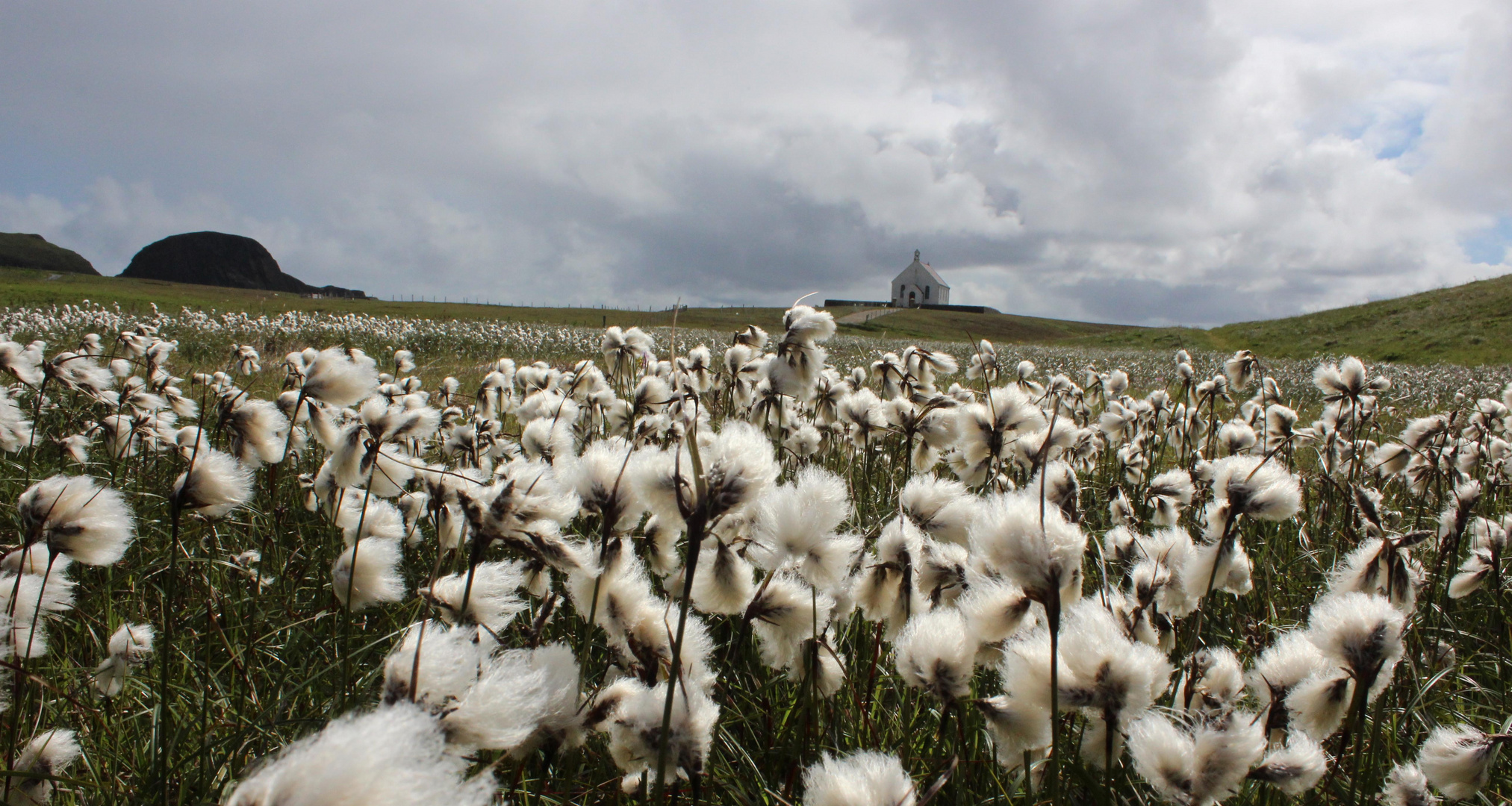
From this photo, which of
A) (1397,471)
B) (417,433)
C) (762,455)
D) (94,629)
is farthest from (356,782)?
(1397,471)

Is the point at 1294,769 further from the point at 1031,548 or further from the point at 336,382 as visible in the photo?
the point at 336,382

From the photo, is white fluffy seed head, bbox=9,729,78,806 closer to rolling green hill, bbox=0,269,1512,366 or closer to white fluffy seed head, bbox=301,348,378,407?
white fluffy seed head, bbox=301,348,378,407

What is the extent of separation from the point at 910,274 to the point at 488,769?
5536 inches

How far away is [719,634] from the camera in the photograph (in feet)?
10.4

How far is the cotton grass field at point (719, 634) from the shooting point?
1.25 metres

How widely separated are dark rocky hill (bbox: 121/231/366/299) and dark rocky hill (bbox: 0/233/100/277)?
10.7m

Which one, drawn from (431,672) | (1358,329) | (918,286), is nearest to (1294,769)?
(431,672)

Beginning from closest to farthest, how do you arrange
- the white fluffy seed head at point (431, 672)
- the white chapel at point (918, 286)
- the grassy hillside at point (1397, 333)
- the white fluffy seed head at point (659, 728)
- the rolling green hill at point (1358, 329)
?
the white fluffy seed head at point (431, 672) < the white fluffy seed head at point (659, 728) < the grassy hillside at point (1397, 333) < the rolling green hill at point (1358, 329) < the white chapel at point (918, 286)

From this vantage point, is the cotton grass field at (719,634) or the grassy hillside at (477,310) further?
the grassy hillside at (477,310)

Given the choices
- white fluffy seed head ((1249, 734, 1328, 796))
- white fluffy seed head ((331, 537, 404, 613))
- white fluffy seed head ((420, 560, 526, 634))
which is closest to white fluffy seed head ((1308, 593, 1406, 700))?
white fluffy seed head ((1249, 734, 1328, 796))

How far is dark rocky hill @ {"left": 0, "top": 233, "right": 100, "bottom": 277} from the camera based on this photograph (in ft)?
519

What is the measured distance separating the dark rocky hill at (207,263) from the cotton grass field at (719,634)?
689 ft

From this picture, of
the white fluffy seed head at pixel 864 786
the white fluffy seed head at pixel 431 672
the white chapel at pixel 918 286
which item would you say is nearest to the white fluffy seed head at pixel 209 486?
the white fluffy seed head at pixel 431 672

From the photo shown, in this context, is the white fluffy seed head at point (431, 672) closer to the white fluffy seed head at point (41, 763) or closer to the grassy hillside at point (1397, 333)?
the white fluffy seed head at point (41, 763)
